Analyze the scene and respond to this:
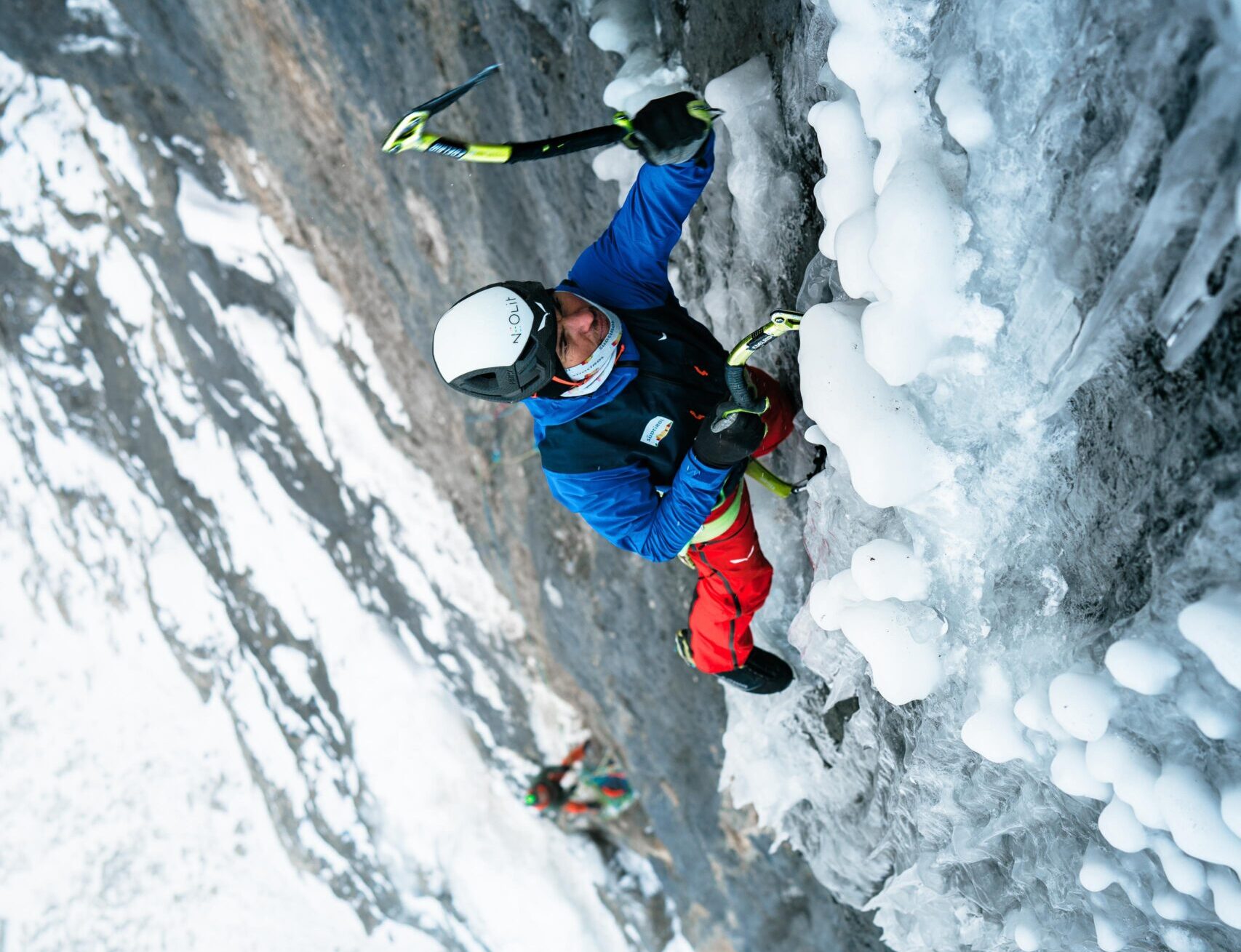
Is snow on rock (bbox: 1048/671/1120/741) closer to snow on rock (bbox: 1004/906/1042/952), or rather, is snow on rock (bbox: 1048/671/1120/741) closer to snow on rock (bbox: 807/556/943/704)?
snow on rock (bbox: 807/556/943/704)

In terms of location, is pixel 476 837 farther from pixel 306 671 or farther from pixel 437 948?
pixel 306 671

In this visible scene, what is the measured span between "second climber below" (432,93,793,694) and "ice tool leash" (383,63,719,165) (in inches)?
1.6

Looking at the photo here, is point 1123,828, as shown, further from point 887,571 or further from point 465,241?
point 465,241

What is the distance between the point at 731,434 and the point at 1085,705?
0.90 m

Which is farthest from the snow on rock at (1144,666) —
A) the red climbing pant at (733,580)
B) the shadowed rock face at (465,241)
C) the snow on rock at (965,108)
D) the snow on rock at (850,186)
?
the shadowed rock face at (465,241)

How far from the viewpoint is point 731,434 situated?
6.46ft

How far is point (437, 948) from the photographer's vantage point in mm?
6012

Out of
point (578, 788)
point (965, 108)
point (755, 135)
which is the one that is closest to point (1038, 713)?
point (965, 108)

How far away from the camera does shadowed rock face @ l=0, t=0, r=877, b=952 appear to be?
334 cm

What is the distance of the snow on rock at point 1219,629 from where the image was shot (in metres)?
1.12

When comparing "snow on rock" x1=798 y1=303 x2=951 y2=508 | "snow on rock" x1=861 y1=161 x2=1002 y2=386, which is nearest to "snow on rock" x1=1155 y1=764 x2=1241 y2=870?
"snow on rock" x1=798 y1=303 x2=951 y2=508

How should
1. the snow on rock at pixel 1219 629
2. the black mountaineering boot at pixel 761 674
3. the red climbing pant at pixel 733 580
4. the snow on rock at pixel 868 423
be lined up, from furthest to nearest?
1. the black mountaineering boot at pixel 761 674
2. the red climbing pant at pixel 733 580
3. the snow on rock at pixel 868 423
4. the snow on rock at pixel 1219 629

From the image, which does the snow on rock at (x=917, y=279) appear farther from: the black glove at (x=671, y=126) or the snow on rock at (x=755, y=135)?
the snow on rock at (x=755, y=135)

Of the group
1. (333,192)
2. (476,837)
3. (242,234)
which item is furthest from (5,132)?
(476,837)
